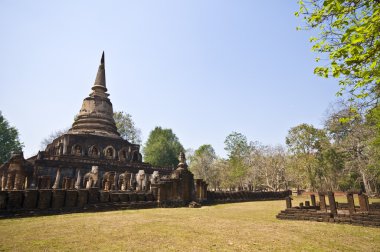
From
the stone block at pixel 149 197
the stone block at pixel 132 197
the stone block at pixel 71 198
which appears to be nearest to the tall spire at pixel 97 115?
the stone block at pixel 149 197

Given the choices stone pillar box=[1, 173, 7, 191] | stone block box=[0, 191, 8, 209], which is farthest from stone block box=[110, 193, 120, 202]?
stone pillar box=[1, 173, 7, 191]

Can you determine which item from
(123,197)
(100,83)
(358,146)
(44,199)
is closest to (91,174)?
(123,197)

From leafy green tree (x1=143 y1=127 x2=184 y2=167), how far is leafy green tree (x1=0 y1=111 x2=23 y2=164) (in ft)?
80.0

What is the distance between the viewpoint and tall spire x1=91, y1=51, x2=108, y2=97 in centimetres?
3544

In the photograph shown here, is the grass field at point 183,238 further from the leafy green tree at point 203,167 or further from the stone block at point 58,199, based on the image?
the leafy green tree at point 203,167

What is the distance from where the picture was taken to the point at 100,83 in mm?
36219

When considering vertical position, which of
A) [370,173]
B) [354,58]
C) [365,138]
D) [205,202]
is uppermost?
[365,138]

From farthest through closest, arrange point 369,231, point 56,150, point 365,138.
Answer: point 56,150, point 365,138, point 369,231

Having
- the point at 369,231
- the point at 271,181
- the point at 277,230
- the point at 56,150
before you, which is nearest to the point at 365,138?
the point at 271,181

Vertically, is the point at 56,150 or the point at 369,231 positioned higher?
the point at 56,150

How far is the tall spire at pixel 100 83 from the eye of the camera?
1395 inches

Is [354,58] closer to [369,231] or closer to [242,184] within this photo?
[369,231]

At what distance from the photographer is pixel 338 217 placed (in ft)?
28.9

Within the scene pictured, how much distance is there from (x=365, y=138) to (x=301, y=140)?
10.7m
